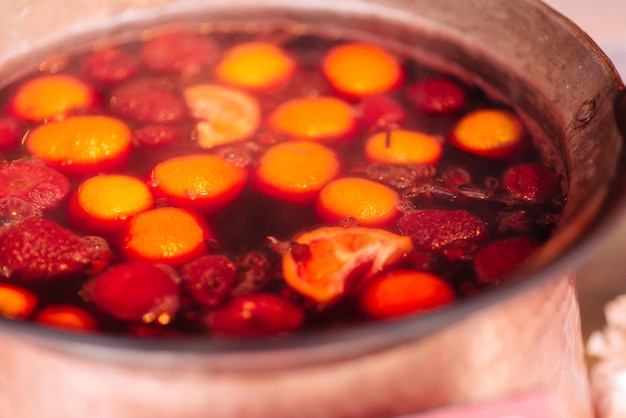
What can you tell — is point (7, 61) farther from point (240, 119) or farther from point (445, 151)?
point (445, 151)

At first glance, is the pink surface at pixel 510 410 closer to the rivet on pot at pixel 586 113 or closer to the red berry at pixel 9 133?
the rivet on pot at pixel 586 113

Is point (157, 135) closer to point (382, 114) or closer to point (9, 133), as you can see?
point (9, 133)

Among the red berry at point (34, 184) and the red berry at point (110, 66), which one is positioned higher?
the red berry at point (110, 66)

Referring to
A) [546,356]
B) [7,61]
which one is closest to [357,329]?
[546,356]

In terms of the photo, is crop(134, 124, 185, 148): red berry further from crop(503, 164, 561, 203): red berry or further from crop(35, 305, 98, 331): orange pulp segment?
crop(503, 164, 561, 203): red berry

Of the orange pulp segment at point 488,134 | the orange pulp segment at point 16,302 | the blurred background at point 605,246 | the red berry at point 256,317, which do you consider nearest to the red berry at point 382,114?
the orange pulp segment at point 488,134

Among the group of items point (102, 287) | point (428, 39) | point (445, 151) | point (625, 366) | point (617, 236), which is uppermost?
point (428, 39)
